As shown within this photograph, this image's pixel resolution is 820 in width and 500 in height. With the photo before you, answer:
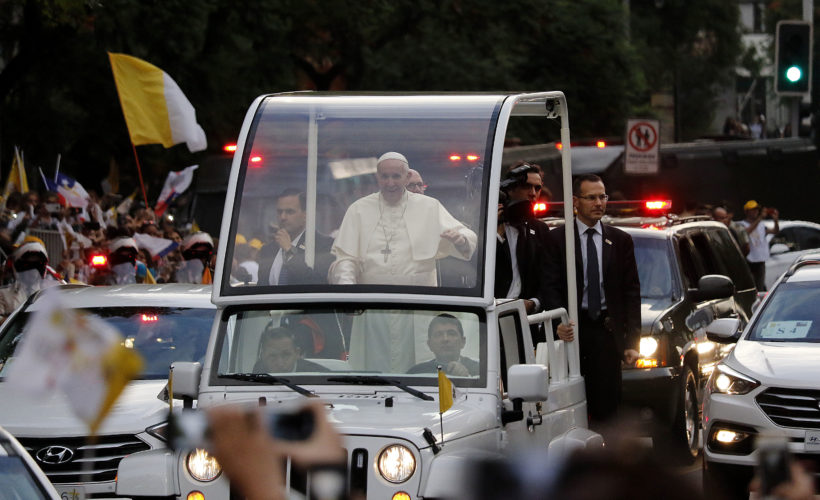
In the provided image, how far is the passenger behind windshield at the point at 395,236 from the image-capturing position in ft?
25.0

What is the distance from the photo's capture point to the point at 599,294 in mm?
9820

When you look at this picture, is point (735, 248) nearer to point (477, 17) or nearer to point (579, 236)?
point (579, 236)

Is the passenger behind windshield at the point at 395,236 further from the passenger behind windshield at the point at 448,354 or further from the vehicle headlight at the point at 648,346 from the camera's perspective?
the vehicle headlight at the point at 648,346

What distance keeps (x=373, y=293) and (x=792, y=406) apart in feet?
9.99

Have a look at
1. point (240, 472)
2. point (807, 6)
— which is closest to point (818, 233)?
point (807, 6)

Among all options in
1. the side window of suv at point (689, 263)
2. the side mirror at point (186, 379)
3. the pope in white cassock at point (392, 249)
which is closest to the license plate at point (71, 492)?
the side mirror at point (186, 379)

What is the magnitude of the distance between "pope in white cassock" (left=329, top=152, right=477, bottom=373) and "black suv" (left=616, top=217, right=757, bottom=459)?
3.69 meters

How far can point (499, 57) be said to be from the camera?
3662 cm

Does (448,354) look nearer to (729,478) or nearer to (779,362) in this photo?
(729,478)

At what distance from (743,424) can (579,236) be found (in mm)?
1537

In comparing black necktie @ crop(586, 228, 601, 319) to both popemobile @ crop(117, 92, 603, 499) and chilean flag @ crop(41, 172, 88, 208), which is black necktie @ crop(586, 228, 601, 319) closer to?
popemobile @ crop(117, 92, 603, 499)

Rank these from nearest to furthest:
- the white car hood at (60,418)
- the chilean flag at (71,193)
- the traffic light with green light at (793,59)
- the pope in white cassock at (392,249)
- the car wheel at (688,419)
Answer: the pope in white cassock at (392,249), the white car hood at (60,418), the car wheel at (688,419), the chilean flag at (71,193), the traffic light with green light at (793,59)

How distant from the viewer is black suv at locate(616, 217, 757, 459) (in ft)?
38.9

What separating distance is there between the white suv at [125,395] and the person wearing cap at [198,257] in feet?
13.1
